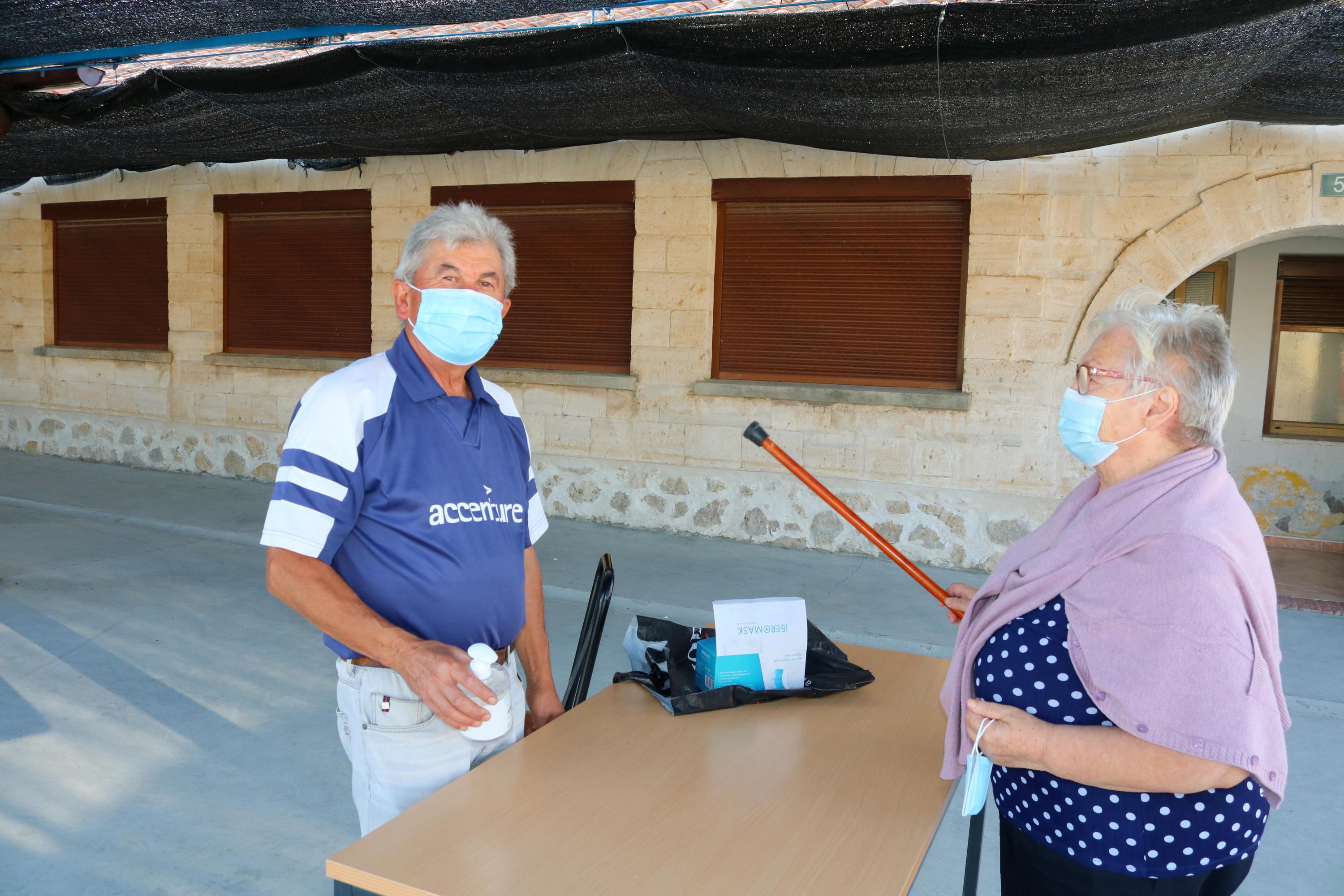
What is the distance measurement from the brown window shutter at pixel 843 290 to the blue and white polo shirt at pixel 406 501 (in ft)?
16.9

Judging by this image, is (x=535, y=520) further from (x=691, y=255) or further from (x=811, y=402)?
(x=691, y=255)

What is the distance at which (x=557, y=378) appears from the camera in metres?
7.47

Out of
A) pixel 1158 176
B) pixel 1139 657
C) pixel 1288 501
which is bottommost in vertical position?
pixel 1288 501

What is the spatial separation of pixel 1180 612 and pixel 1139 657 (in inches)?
3.3

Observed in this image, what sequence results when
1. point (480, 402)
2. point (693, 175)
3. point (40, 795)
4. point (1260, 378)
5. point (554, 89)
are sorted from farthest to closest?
point (1260, 378) → point (693, 175) → point (554, 89) → point (40, 795) → point (480, 402)

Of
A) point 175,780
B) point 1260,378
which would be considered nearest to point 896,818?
point 175,780

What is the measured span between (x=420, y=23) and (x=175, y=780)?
2.86 metres

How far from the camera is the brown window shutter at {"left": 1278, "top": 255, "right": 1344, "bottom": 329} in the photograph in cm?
784

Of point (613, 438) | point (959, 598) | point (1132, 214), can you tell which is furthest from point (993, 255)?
point (959, 598)

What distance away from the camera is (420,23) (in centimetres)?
379

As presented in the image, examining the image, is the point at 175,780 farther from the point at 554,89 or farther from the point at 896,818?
the point at 554,89

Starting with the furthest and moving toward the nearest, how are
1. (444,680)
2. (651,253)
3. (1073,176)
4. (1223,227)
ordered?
(651,253) < (1073,176) < (1223,227) < (444,680)

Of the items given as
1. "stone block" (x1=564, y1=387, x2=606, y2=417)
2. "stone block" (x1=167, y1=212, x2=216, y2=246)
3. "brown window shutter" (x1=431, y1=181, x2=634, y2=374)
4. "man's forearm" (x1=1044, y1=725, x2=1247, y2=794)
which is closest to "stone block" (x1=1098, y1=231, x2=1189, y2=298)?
"brown window shutter" (x1=431, y1=181, x2=634, y2=374)

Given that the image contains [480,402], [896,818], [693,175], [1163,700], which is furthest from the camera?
[693,175]
